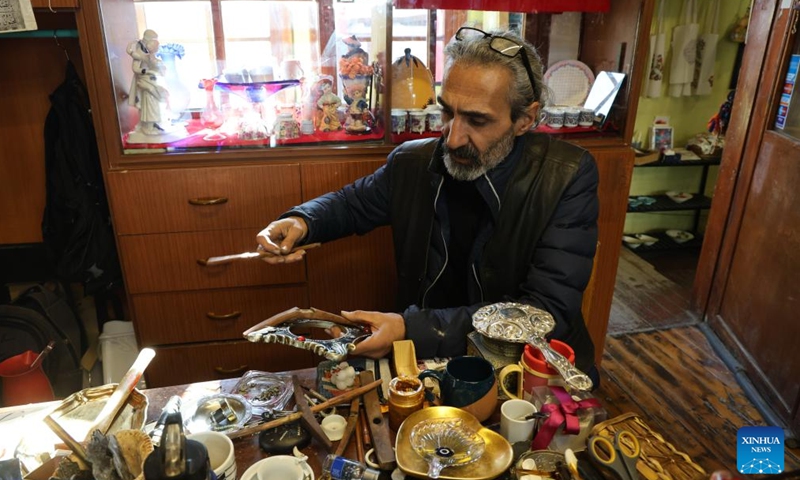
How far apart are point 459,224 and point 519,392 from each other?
28.3 inches

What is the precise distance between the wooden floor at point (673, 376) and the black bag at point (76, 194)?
200 centimetres

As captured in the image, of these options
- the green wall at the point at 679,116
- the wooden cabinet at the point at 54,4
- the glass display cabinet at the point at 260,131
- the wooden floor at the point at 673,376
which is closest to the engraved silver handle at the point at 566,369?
the glass display cabinet at the point at 260,131

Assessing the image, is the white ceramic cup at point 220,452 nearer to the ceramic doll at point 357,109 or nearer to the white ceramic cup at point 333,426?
the white ceramic cup at point 333,426

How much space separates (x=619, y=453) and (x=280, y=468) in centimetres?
53

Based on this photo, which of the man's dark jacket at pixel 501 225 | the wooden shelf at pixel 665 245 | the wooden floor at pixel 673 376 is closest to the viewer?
the man's dark jacket at pixel 501 225

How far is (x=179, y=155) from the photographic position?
198 cm

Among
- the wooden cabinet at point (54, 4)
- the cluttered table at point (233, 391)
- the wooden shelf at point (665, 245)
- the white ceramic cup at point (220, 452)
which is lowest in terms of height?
the wooden shelf at point (665, 245)

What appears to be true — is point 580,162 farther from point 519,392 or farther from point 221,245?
point 221,245

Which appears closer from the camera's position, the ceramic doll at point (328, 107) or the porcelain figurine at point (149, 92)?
the porcelain figurine at point (149, 92)

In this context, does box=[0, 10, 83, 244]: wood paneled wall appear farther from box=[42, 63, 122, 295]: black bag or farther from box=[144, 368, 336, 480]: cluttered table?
box=[144, 368, 336, 480]: cluttered table

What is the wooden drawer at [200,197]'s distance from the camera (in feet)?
6.43

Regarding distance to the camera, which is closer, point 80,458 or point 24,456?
point 80,458

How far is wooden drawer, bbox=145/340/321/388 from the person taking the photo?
2.20 meters

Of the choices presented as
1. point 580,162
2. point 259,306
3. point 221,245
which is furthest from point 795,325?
point 221,245
